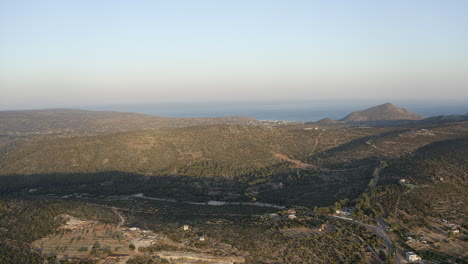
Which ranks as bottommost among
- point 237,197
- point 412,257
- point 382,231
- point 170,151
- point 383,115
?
point 237,197

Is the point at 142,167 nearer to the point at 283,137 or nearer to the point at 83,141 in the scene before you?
the point at 83,141

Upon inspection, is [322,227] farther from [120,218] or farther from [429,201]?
[120,218]

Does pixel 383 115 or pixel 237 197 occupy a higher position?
pixel 383 115

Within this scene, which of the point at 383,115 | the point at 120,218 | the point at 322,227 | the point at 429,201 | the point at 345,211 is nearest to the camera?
the point at 322,227

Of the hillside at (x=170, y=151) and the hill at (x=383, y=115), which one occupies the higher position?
the hill at (x=383, y=115)

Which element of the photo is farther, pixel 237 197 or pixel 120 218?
pixel 237 197

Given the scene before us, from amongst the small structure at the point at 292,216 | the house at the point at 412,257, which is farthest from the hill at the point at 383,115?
the house at the point at 412,257

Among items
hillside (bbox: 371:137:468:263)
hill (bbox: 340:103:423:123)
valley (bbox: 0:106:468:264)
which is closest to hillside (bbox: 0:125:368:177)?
valley (bbox: 0:106:468:264)

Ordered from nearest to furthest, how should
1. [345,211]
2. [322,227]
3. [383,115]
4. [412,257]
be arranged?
[412,257] < [322,227] < [345,211] < [383,115]

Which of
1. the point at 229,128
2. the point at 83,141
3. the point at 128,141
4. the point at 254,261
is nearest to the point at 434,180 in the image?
the point at 254,261

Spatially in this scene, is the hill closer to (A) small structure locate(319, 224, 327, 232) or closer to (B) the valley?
(B) the valley

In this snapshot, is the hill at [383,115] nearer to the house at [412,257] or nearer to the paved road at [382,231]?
the paved road at [382,231]

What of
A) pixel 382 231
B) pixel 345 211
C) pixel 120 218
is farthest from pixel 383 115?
pixel 120 218
